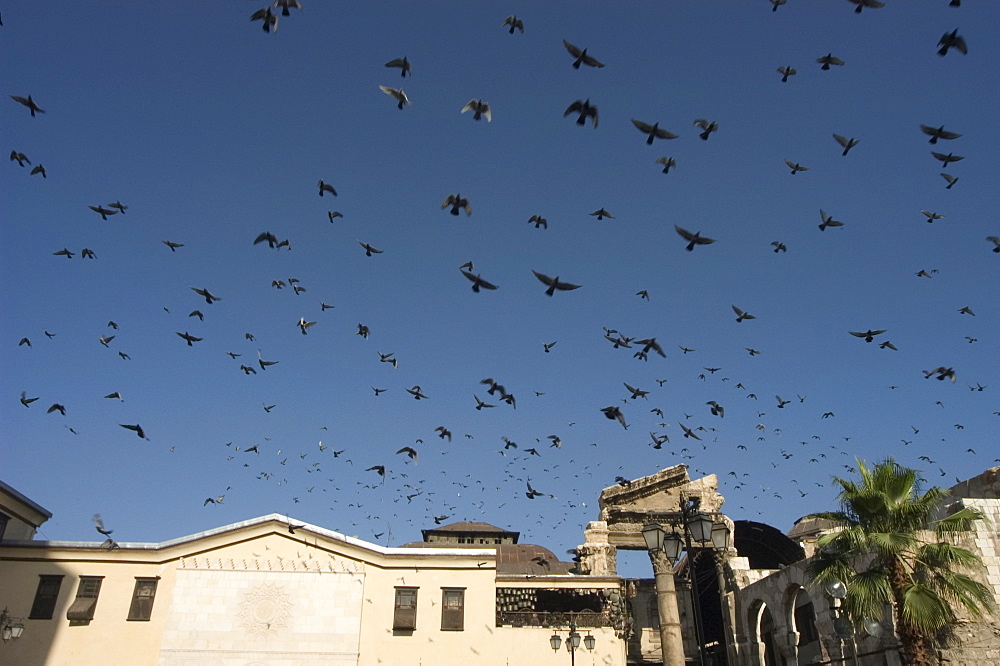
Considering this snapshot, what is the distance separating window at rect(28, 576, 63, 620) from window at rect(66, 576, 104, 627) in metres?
0.72

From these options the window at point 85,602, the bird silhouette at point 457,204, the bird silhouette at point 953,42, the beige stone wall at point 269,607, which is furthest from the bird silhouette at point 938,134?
the window at point 85,602

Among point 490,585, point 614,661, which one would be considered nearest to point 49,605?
point 490,585

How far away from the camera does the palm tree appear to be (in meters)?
16.7

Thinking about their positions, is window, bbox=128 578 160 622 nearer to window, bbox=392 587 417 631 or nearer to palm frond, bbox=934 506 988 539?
window, bbox=392 587 417 631

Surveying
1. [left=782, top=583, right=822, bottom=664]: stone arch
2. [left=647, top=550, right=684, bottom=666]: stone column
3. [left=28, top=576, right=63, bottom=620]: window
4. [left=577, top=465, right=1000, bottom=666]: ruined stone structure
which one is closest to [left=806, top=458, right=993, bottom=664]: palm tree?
[left=577, top=465, right=1000, bottom=666]: ruined stone structure

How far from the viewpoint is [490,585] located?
27.4m

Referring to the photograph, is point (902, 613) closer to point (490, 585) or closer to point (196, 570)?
point (490, 585)

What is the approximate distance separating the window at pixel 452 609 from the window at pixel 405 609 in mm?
1108

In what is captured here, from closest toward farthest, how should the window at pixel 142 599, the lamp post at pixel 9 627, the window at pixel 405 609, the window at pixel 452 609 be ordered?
the lamp post at pixel 9 627
the window at pixel 142 599
the window at pixel 405 609
the window at pixel 452 609

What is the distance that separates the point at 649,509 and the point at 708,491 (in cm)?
380

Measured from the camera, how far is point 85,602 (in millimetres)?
25656

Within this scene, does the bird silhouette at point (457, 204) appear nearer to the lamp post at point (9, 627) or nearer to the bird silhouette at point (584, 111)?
the bird silhouette at point (584, 111)

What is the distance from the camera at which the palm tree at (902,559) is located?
16703mm

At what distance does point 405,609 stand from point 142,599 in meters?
9.86
